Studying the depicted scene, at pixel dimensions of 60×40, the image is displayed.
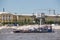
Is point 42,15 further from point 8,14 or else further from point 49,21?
point 8,14

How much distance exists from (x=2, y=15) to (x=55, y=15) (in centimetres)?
965

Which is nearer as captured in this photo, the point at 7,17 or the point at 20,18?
the point at 7,17

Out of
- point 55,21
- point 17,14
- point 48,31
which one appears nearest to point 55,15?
point 55,21

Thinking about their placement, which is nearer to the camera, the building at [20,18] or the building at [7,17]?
the building at [20,18]

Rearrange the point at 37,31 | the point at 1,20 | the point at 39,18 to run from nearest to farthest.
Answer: the point at 37,31, the point at 39,18, the point at 1,20

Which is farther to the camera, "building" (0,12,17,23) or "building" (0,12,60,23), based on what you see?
"building" (0,12,17,23)

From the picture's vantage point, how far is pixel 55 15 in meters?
54.8

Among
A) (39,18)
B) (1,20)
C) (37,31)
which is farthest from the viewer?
(1,20)

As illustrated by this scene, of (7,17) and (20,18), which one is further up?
(7,17)

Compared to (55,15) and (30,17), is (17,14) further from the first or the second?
(55,15)

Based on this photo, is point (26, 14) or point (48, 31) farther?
point (26, 14)

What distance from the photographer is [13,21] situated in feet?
172

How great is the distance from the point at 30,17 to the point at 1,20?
5.38 m

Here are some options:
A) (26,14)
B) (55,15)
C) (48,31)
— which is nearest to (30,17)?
(26,14)
